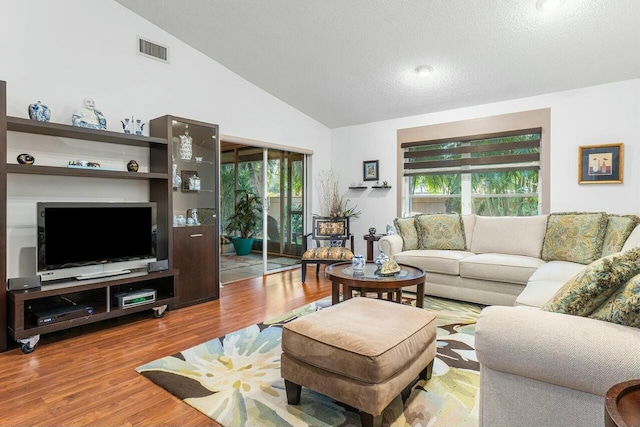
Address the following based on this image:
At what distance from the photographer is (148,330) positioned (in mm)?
2998

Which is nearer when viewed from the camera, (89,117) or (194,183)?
(89,117)

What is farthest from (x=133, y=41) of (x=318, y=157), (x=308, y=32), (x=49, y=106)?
(x=318, y=157)

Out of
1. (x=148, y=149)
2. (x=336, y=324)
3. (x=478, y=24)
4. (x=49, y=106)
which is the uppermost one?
(x=478, y=24)

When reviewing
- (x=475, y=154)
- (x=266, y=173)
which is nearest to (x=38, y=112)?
(x=266, y=173)

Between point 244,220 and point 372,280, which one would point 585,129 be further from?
point 244,220

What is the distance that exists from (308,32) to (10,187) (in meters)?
3.00

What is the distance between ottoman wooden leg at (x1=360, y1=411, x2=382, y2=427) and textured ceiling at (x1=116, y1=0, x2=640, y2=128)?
314 centimetres

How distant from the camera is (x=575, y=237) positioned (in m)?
3.53

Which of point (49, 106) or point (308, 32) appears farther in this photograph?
point (308, 32)

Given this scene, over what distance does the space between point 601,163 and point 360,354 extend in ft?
12.9

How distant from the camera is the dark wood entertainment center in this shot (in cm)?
256

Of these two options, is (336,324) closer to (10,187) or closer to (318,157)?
(10,187)

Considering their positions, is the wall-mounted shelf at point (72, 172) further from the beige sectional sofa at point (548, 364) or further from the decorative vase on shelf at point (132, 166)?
the beige sectional sofa at point (548, 364)

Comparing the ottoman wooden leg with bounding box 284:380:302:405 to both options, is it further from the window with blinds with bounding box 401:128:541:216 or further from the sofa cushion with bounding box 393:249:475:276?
the window with blinds with bounding box 401:128:541:216
